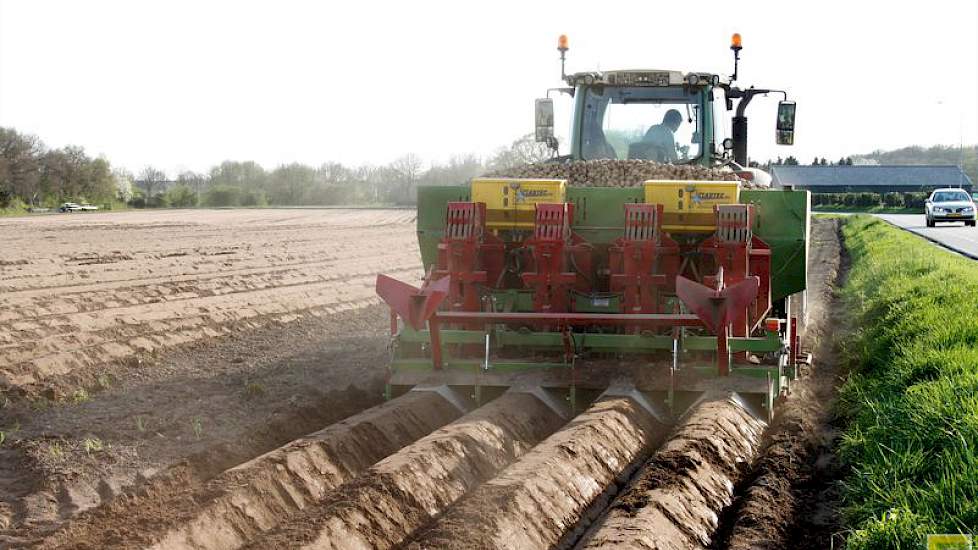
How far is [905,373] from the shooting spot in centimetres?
848

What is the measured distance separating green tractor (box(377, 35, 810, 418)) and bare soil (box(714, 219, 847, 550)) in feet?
1.13

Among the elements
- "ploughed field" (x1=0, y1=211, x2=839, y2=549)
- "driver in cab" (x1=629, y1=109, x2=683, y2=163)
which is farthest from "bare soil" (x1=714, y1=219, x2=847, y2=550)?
"driver in cab" (x1=629, y1=109, x2=683, y2=163)

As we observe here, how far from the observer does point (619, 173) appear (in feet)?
33.4

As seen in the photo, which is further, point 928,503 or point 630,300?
point 630,300

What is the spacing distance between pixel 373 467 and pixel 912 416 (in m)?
3.45

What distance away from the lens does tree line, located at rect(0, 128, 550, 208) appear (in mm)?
66750

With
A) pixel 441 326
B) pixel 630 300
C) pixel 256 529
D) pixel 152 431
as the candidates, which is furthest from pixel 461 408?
pixel 256 529

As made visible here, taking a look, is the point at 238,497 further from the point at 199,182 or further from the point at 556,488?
the point at 199,182

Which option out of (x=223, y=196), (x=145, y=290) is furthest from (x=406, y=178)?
(x=145, y=290)

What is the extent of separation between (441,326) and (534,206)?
1325 millimetres

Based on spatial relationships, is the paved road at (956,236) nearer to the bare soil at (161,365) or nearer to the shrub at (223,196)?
the bare soil at (161,365)

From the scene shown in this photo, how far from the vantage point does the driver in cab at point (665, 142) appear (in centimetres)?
1113

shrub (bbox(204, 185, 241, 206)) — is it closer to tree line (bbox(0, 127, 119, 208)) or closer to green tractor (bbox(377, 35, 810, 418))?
tree line (bbox(0, 127, 119, 208))

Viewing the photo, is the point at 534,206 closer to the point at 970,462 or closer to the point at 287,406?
the point at 287,406
